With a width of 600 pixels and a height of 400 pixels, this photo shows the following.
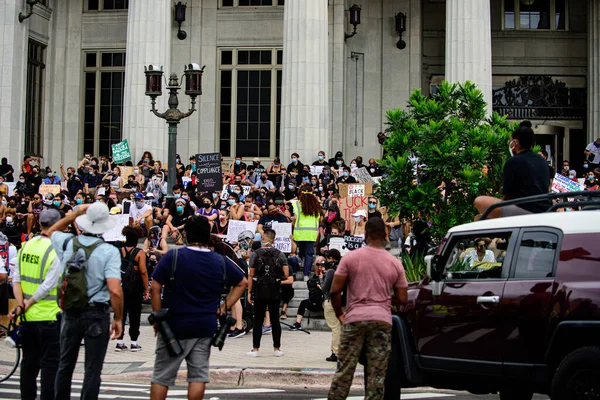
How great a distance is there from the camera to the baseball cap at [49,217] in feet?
31.6

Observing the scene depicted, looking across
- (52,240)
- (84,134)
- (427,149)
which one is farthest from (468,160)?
(84,134)

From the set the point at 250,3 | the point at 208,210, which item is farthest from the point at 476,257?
the point at 250,3

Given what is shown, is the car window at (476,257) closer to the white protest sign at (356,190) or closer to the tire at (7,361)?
the tire at (7,361)

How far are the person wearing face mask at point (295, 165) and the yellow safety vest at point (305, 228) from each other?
20.5 ft

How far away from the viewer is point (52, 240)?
9.62 meters

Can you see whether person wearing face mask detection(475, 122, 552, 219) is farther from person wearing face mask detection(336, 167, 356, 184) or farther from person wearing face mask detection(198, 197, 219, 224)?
person wearing face mask detection(336, 167, 356, 184)

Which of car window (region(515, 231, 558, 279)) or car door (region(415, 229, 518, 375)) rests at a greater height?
car window (region(515, 231, 558, 279))

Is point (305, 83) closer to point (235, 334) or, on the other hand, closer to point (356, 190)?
point (356, 190)

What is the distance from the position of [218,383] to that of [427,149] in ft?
21.3

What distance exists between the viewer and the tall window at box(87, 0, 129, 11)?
36781mm

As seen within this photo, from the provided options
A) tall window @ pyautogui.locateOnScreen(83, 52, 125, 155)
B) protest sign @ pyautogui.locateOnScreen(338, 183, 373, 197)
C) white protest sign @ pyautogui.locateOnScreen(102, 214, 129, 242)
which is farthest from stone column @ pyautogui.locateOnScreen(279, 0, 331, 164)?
tall window @ pyautogui.locateOnScreen(83, 52, 125, 155)

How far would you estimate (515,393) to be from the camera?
9.12 m

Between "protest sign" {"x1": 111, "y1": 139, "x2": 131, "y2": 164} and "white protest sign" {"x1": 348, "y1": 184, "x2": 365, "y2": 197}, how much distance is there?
7.97 metres

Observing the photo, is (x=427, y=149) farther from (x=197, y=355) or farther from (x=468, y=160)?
(x=197, y=355)
